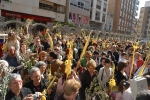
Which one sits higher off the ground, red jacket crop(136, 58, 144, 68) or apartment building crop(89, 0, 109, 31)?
apartment building crop(89, 0, 109, 31)

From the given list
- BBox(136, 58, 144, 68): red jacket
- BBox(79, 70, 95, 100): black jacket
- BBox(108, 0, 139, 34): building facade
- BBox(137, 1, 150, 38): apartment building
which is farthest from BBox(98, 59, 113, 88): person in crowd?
BBox(137, 1, 150, 38): apartment building

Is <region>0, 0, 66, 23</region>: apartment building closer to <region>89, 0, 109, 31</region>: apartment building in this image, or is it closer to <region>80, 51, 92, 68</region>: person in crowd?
<region>89, 0, 109, 31</region>: apartment building

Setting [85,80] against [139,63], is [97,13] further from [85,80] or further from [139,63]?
[85,80]

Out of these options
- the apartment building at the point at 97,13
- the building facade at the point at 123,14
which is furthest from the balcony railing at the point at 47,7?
the building facade at the point at 123,14

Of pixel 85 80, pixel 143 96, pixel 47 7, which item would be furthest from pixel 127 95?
pixel 47 7

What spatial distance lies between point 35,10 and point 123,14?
146 ft

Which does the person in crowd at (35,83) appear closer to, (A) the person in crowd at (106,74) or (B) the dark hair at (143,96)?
(A) the person in crowd at (106,74)

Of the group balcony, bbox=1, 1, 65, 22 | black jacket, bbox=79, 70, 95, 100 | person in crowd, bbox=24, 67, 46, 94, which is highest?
balcony, bbox=1, 1, 65, 22

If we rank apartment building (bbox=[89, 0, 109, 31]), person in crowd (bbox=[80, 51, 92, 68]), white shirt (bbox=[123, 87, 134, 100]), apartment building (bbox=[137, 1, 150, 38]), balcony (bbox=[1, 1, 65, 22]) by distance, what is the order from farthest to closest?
apartment building (bbox=[137, 1, 150, 38]) < apartment building (bbox=[89, 0, 109, 31]) < balcony (bbox=[1, 1, 65, 22]) < person in crowd (bbox=[80, 51, 92, 68]) < white shirt (bbox=[123, 87, 134, 100])

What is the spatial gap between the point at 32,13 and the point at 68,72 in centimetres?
2289

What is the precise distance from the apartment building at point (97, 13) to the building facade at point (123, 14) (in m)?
12.4

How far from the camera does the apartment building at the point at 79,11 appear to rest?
106ft

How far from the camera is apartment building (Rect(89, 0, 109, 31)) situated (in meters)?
42.6

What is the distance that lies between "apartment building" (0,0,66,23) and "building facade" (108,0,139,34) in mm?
32551
